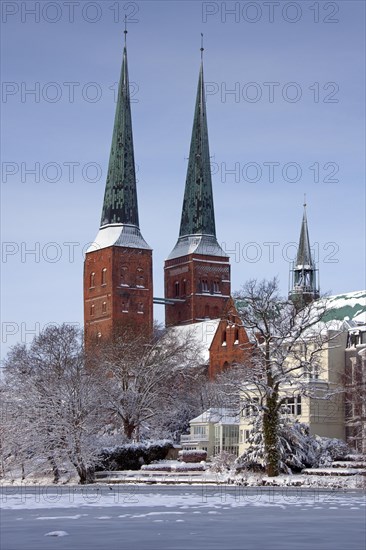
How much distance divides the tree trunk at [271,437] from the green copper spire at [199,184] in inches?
3936

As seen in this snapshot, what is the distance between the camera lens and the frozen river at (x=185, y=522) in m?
24.1

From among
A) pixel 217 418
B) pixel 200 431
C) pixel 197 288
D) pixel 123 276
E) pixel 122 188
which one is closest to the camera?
pixel 217 418

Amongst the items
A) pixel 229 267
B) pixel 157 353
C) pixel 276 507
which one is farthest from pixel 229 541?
pixel 229 267

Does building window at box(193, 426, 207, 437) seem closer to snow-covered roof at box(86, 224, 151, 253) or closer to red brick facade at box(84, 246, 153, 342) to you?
red brick facade at box(84, 246, 153, 342)

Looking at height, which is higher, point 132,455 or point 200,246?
point 200,246

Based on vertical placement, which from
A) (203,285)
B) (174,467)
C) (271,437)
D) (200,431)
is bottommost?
(174,467)

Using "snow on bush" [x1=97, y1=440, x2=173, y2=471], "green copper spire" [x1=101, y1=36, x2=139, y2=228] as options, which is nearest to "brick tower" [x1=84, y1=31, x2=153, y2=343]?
"green copper spire" [x1=101, y1=36, x2=139, y2=228]

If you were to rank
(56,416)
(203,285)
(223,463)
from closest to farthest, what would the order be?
(223,463)
(56,416)
(203,285)

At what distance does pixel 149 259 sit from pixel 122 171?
53.2ft

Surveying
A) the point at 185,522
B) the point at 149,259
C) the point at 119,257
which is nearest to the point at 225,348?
the point at 119,257

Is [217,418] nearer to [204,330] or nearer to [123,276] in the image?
[204,330]

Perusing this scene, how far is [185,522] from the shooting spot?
→ 28797 millimetres

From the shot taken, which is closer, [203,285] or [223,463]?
[223,463]

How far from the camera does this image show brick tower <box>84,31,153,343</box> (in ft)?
505
